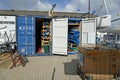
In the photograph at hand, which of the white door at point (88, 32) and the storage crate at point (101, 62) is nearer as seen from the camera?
the storage crate at point (101, 62)

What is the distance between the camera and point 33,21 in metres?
14.8

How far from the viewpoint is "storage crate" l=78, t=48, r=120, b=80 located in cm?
715

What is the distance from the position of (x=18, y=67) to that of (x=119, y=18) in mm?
5744

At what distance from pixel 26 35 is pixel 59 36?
2.54 metres

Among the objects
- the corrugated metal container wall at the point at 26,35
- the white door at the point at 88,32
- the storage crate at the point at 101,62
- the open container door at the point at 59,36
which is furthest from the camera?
the open container door at the point at 59,36

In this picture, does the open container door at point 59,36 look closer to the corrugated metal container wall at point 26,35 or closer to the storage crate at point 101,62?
the corrugated metal container wall at point 26,35

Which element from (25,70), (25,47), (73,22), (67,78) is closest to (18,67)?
(25,70)

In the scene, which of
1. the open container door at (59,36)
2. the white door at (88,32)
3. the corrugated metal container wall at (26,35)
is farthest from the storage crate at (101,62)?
the corrugated metal container wall at (26,35)

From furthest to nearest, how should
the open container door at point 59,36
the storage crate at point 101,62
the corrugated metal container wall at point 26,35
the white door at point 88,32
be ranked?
1. the open container door at point 59,36
2. the corrugated metal container wall at point 26,35
3. the white door at point 88,32
4. the storage crate at point 101,62

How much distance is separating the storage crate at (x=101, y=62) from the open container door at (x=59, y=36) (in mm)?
7646

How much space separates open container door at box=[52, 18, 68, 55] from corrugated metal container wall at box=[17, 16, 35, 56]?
1638 mm

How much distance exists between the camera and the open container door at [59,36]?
14.8 metres

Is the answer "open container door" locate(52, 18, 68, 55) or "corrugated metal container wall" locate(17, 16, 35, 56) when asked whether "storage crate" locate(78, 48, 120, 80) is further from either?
"corrugated metal container wall" locate(17, 16, 35, 56)

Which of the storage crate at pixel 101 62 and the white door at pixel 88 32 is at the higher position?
the white door at pixel 88 32
